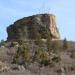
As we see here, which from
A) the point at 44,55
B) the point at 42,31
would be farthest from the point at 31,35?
the point at 44,55

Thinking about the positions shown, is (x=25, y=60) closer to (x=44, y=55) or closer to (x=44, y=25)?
(x=44, y=55)

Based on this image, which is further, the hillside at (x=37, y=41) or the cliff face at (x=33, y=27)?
the cliff face at (x=33, y=27)

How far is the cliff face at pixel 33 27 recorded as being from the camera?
8719cm

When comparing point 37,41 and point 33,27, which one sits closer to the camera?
point 37,41

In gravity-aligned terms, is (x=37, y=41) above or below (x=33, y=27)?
below

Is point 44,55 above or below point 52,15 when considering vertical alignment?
below

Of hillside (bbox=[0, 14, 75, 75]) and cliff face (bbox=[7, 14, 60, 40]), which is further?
cliff face (bbox=[7, 14, 60, 40])

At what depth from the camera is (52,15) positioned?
9219cm

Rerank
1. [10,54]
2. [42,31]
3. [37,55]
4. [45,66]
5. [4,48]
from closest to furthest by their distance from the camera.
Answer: [45,66]
[37,55]
[10,54]
[4,48]
[42,31]

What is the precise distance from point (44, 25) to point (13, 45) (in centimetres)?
1396

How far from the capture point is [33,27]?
3526 inches

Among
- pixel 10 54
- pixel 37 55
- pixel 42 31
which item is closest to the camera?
pixel 37 55

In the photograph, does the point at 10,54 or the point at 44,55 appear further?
the point at 10,54

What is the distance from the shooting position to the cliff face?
87188 mm
